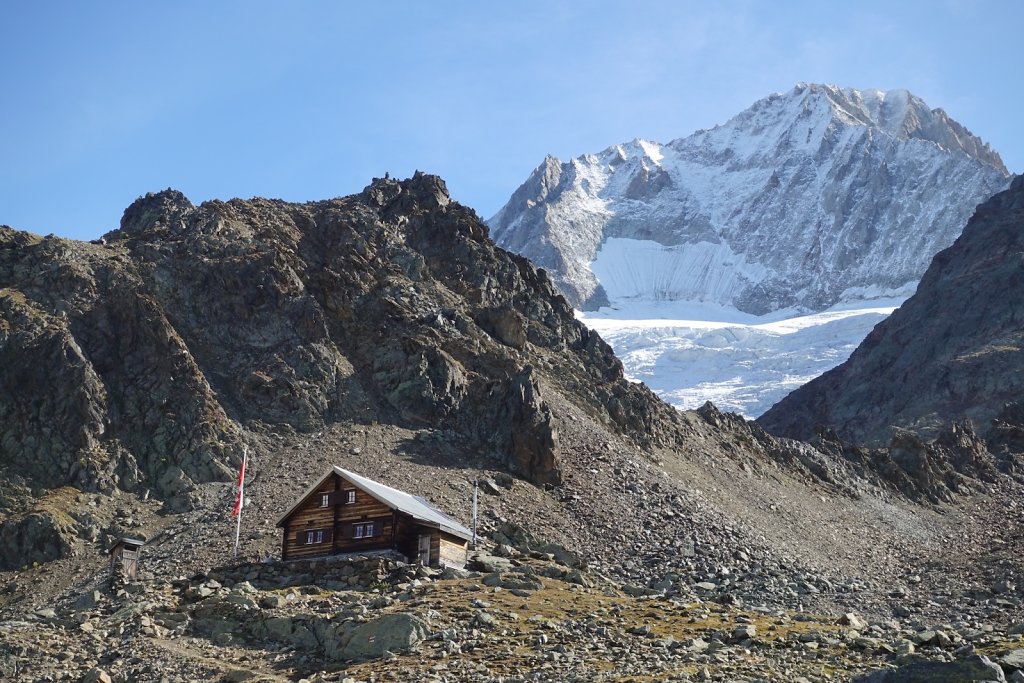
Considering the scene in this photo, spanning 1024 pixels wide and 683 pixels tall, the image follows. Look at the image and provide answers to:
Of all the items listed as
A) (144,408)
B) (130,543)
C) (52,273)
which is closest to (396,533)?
(130,543)

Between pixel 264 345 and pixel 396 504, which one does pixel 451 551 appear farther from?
pixel 264 345

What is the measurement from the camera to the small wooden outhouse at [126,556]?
56.5m

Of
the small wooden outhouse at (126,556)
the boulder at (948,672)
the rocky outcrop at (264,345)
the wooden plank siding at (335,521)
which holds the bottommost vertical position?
the boulder at (948,672)

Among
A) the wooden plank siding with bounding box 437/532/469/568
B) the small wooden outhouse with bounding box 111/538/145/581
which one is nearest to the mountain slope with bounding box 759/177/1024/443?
the wooden plank siding with bounding box 437/532/469/568

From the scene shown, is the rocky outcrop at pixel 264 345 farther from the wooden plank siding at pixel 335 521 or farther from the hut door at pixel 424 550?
the hut door at pixel 424 550

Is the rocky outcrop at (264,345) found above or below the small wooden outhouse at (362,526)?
above

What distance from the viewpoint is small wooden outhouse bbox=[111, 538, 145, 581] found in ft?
185

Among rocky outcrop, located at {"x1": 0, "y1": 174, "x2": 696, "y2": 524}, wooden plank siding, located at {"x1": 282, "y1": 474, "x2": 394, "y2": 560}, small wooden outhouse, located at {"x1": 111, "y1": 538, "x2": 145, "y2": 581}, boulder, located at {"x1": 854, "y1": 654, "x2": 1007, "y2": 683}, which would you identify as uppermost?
rocky outcrop, located at {"x1": 0, "y1": 174, "x2": 696, "y2": 524}

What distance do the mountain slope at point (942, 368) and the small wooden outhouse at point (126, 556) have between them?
354 ft

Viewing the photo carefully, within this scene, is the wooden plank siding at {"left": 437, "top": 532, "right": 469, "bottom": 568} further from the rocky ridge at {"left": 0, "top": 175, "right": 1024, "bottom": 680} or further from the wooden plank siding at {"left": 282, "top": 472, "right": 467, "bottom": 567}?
the rocky ridge at {"left": 0, "top": 175, "right": 1024, "bottom": 680}

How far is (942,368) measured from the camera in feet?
549

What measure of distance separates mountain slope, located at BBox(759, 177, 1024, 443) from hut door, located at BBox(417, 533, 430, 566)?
99.6 m

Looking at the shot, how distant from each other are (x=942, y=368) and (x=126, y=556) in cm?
13302

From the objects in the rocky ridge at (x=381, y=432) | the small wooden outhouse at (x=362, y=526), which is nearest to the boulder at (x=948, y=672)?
the rocky ridge at (x=381, y=432)
